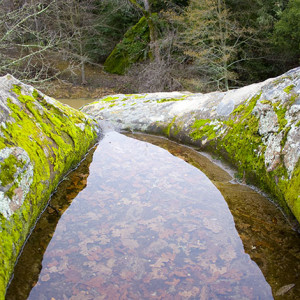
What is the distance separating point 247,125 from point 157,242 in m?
2.37

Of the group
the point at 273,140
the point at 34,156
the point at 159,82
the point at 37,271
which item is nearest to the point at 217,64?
the point at 159,82

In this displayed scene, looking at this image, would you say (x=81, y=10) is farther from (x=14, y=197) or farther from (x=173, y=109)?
(x=14, y=197)

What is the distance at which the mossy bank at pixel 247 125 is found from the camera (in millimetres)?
3311

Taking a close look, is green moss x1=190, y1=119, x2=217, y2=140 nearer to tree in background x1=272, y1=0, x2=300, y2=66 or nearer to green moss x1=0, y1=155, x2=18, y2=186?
green moss x1=0, y1=155, x2=18, y2=186

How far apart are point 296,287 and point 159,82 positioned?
14.3 m

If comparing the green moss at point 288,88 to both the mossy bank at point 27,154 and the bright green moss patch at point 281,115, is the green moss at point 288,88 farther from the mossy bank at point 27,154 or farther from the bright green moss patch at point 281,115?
the mossy bank at point 27,154

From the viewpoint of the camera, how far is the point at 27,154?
10.2ft

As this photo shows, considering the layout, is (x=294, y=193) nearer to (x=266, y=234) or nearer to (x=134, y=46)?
(x=266, y=234)

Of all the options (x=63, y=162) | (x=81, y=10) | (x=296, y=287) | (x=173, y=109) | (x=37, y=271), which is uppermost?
(x=81, y=10)

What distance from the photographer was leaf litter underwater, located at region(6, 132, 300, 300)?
231cm

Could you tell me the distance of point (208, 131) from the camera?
16.9 ft

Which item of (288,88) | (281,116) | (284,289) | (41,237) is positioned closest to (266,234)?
(284,289)

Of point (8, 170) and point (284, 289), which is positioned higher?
point (8, 170)

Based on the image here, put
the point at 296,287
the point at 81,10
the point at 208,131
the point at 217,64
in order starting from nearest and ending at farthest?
the point at 296,287 < the point at 208,131 < the point at 217,64 < the point at 81,10
